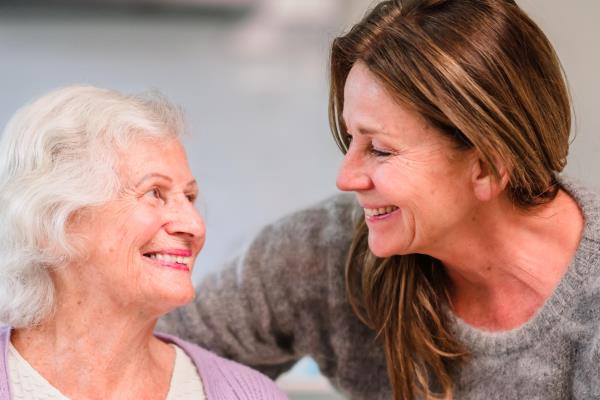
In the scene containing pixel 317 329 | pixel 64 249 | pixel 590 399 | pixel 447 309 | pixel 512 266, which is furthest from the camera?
pixel 317 329

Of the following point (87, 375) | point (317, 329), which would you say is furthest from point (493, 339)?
point (87, 375)

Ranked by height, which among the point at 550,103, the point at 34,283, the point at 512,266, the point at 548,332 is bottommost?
the point at 548,332

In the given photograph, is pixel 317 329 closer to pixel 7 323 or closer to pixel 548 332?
pixel 548 332

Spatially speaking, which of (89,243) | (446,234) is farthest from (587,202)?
(89,243)

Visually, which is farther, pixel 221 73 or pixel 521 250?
pixel 221 73

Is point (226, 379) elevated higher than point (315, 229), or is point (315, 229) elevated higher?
point (315, 229)

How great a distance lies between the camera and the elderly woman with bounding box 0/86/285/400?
54.3 inches

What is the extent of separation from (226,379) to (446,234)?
0.49 metres

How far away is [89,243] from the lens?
54.4 inches

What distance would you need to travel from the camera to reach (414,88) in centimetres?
142

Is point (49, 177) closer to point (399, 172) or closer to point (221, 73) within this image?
point (399, 172)

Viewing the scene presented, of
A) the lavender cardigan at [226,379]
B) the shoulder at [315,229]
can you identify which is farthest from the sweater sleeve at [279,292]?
the lavender cardigan at [226,379]

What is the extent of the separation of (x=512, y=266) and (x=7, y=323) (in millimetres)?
926

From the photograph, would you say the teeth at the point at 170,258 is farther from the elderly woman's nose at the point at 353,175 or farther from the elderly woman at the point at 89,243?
the elderly woman's nose at the point at 353,175
